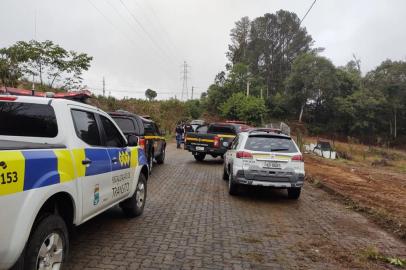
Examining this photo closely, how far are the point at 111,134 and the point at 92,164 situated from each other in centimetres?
117

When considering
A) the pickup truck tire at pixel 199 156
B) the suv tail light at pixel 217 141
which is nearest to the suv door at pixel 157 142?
the suv tail light at pixel 217 141

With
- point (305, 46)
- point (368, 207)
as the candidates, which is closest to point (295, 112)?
point (305, 46)

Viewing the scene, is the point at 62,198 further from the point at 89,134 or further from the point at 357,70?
the point at 357,70

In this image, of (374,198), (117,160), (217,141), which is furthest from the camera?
(217,141)

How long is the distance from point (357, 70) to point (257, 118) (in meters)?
36.3

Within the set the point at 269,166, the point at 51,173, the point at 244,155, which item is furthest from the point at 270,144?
the point at 51,173

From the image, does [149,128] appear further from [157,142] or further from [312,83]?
[312,83]

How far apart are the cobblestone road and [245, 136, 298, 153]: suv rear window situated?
1.26 meters

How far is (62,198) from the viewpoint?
14.8ft

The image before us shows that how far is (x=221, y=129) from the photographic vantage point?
18.9 m

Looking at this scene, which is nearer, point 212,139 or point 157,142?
point 157,142

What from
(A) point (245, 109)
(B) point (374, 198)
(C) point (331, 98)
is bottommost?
(B) point (374, 198)

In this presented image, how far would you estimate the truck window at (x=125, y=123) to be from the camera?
12.0 m

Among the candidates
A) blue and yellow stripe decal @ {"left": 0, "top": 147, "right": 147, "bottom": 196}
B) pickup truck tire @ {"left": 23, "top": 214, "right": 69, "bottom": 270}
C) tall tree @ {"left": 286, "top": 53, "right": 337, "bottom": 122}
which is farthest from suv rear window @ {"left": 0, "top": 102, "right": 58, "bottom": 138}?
tall tree @ {"left": 286, "top": 53, "right": 337, "bottom": 122}
